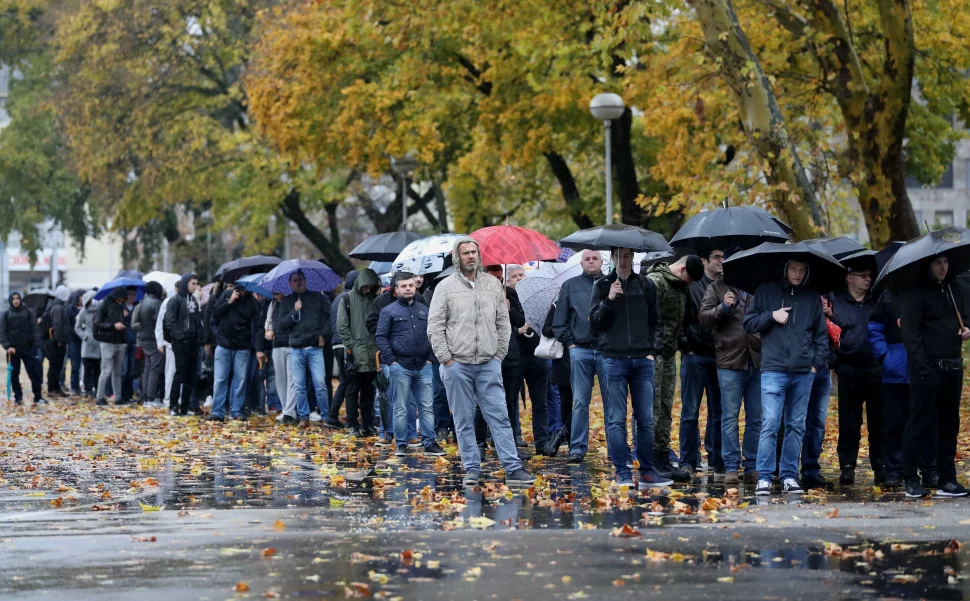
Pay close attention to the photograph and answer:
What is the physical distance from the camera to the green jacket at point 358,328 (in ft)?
56.6

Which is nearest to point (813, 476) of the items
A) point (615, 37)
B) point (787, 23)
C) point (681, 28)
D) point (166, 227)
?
point (615, 37)

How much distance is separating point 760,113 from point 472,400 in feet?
32.7

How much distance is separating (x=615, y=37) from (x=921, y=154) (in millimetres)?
12151

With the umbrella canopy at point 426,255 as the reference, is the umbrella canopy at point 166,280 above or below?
above

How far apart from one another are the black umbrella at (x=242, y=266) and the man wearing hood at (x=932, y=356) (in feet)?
36.4

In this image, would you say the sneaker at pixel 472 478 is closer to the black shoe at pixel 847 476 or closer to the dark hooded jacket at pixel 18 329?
the black shoe at pixel 847 476

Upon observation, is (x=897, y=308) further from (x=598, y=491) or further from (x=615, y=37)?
(x=615, y=37)

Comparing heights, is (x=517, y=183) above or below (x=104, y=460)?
above

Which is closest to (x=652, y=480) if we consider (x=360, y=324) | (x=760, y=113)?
(x=360, y=324)

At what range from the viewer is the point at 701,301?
42.1ft

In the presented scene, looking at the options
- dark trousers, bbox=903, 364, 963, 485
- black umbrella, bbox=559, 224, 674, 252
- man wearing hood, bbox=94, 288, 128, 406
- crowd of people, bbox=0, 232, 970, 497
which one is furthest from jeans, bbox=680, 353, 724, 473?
man wearing hood, bbox=94, 288, 128, 406

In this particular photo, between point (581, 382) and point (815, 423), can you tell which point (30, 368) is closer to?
point (581, 382)

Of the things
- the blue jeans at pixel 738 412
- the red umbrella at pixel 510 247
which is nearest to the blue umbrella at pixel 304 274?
the red umbrella at pixel 510 247

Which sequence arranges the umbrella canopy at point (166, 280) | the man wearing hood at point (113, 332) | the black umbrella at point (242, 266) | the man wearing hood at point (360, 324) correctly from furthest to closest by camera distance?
the umbrella canopy at point (166, 280) → the man wearing hood at point (113, 332) → the black umbrella at point (242, 266) → the man wearing hood at point (360, 324)
